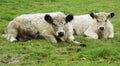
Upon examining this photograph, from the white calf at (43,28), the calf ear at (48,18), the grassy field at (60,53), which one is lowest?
the grassy field at (60,53)

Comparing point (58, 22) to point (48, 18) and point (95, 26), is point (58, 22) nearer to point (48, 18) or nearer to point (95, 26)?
point (48, 18)

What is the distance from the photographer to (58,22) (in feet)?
47.7

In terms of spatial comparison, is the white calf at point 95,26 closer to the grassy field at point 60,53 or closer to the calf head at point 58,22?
the grassy field at point 60,53

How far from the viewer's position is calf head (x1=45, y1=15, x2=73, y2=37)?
47.2ft

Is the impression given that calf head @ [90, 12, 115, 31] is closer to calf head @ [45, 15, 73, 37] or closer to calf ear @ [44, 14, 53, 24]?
calf head @ [45, 15, 73, 37]

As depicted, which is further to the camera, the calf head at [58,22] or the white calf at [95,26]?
the white calf at [95,26]

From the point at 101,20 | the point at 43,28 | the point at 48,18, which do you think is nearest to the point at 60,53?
the point at 48,18

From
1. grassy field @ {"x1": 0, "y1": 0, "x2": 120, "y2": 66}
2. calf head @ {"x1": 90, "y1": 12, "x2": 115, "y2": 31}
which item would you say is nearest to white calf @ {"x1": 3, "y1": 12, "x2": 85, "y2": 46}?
grassy field @ {"x1": 0, "y1": 0, "x2": 120, "y2": 66}

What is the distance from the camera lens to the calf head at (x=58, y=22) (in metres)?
14.4

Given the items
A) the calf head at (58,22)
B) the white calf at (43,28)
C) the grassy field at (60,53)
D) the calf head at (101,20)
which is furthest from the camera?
the calf head at (101,20)

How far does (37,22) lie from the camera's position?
1527 cm

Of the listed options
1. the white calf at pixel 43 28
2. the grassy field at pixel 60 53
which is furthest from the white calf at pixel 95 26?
the white calf at pixel 43 28

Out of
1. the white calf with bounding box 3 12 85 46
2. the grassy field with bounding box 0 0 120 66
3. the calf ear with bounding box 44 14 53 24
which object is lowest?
the grassy field with bounding box 0 0 120 66

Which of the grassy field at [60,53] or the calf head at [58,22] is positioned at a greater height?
the calf head at [58,22]
